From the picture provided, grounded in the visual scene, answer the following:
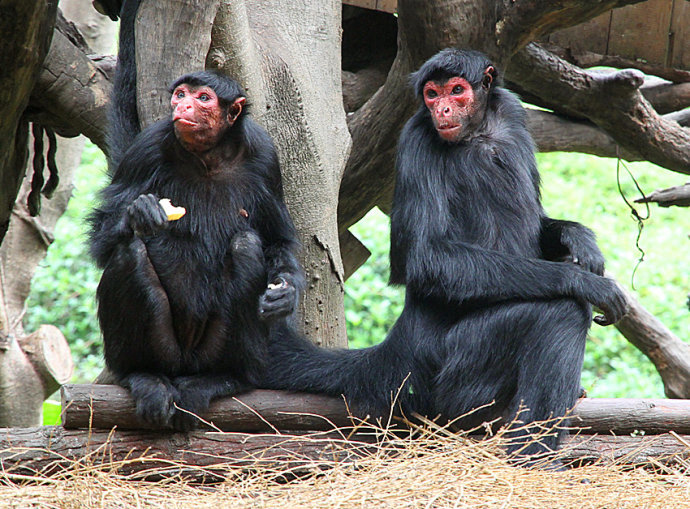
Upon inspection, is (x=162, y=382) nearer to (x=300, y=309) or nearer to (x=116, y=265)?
(x=116, y=265)

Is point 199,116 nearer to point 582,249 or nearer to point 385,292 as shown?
point 582,249

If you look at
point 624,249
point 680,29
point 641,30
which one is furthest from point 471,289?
point 624,249

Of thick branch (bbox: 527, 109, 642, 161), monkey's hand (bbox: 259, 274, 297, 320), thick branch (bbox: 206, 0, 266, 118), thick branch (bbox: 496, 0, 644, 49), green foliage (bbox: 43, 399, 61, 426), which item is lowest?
green foliage (bbox: 43, 399, 61, 426)

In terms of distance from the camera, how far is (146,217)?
430 centimetres

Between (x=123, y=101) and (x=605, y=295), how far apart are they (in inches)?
120

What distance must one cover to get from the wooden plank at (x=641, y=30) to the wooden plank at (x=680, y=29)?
0.05 m

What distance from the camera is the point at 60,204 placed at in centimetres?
887

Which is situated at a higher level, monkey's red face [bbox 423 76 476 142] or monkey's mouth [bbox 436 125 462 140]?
monkey's red face [bbox 423 76 476 142]

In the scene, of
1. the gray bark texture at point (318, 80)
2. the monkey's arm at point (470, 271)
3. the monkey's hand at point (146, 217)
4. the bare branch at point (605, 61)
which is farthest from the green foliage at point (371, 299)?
the monkey's hand at point (146, 217)

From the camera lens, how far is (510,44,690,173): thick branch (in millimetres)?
7109

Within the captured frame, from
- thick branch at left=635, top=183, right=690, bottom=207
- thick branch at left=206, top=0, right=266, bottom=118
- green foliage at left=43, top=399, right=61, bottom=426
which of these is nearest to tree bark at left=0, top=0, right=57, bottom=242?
thick branch at left=206, top=0, right=266, bottom=118

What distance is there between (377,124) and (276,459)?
311 centimetres

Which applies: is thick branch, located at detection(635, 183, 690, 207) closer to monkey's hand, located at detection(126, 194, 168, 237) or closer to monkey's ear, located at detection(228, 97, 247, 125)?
monkey's ear, located at detection(228, 97, 247, 125)

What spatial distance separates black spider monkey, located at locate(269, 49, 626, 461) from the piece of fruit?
40.0 inches
